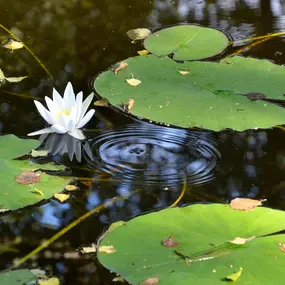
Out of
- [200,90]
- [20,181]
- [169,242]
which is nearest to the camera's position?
[169,242]

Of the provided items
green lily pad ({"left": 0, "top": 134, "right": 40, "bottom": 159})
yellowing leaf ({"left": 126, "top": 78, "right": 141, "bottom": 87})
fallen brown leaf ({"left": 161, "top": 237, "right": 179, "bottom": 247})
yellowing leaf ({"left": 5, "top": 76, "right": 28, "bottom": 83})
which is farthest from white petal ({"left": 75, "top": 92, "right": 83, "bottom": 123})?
fallen brown leaf ({"left": 161, "top": 237, "right": 179, "bottom": 247})

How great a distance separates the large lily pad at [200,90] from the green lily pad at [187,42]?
117mm

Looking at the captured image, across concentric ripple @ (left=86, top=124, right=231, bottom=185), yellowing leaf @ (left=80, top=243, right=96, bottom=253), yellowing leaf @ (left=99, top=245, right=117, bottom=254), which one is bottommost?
concentric ripple @ (left=86, top=124, right=231, bottom=185)

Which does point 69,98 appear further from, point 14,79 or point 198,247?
point 198,247

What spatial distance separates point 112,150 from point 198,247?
1.92ft

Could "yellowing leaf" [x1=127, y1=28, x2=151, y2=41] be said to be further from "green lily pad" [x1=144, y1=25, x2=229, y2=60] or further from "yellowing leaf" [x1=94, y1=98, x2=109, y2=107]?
"yellowing leaf" [x1=94, y1=98, x2=109, y2=107]

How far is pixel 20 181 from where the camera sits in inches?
73.9

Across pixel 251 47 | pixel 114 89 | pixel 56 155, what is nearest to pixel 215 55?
pixel 251 47

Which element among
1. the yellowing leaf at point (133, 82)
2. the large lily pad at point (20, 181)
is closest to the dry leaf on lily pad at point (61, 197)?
the large lily pad at point (20, 181)

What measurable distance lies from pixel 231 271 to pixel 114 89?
1.05m

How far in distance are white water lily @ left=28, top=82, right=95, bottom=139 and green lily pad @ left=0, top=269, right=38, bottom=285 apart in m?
0.68

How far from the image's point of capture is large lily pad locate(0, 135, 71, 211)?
1.81m

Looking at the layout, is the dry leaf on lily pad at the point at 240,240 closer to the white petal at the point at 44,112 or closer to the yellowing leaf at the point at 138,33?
the white petal at the point at 44,112

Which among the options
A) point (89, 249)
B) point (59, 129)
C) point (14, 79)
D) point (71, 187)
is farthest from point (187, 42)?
point (89, 249)
